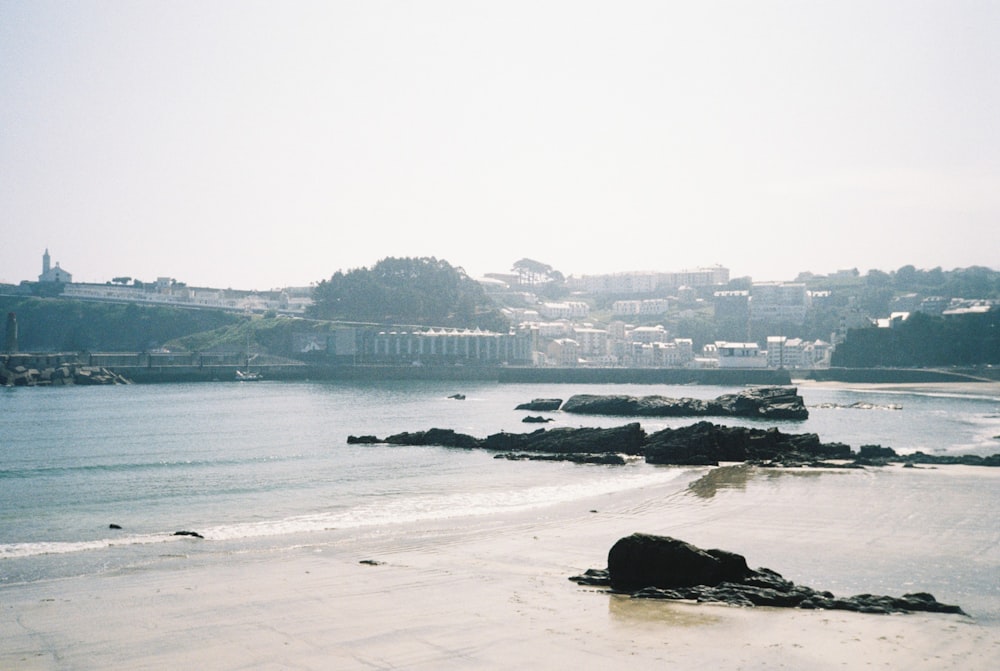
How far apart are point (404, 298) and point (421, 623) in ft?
510

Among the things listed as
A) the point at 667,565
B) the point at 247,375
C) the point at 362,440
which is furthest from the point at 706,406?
the point at 247,375

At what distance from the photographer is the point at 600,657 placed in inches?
421

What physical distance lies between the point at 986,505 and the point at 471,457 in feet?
68.5

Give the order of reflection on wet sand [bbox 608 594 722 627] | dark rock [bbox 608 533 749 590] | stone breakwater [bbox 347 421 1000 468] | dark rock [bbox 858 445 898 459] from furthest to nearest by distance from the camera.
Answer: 1. dark rock [bbox 858 445 898 459]
2. stone breakwater [bbox 347 421 1000 468]
3. dark rock [bbox 608 533 749 590]
4. reflection on wet sand [bbox 608 594 722 627]

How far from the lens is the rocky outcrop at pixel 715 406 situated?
64.0 meters

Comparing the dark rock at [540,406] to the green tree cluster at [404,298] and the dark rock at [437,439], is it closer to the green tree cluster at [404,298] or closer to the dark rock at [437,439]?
the dark rock at [437,439]

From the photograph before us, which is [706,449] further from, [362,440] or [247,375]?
[247,375]

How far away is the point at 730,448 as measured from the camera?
36.0 metres

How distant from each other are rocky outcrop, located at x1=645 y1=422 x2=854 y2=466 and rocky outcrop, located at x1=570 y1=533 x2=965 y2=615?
2054cm

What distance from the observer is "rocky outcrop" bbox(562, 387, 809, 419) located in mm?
64000

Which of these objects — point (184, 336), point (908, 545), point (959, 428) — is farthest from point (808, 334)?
point (908, 545)

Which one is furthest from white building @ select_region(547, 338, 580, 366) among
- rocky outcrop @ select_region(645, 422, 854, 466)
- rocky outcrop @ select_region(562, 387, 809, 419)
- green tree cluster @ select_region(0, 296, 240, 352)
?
rocky outcrop @ select_region(645, 422, 854, 466)

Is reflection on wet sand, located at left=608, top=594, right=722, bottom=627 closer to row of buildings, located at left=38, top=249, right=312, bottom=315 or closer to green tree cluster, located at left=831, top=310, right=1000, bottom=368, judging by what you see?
green tree cluster, located at left=831, top=310, right=1000, bottom=368

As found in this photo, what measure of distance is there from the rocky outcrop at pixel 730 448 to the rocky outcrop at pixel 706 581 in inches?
808
